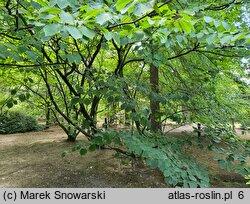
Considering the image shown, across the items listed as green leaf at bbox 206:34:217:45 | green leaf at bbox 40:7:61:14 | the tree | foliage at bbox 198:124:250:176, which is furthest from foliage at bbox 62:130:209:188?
green leaf at bbox 40:7:61:14

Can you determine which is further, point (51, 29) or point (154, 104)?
point (154, 104)

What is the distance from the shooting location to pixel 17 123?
9.90m

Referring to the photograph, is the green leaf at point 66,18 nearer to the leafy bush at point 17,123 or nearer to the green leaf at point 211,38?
the green leaf at point 211,38

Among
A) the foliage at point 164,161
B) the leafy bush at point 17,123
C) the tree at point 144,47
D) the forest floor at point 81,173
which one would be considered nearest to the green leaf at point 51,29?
the tree at point 144,47

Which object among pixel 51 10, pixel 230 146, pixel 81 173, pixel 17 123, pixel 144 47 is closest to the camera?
pixel 51 10

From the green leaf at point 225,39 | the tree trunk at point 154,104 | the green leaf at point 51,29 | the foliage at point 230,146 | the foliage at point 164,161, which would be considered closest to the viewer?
the green leaf at point 51,29

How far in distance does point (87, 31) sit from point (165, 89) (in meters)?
3.07

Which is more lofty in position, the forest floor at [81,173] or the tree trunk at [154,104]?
the tree trunk at [154,104]

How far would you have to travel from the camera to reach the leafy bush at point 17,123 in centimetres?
961

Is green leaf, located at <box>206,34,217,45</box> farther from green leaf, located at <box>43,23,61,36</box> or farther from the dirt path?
the dirt path

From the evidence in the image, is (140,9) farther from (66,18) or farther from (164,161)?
(164,161)

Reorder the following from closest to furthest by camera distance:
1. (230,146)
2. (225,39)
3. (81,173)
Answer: (225,39) < (230,146) < (81,173)

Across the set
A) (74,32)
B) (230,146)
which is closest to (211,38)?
(74,32)
